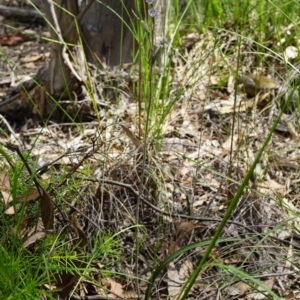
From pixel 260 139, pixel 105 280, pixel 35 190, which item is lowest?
pixel 105 280

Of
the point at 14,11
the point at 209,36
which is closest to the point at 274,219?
the point at 209,36

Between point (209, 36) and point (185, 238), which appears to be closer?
point (185, 238)

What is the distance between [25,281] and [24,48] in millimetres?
2663

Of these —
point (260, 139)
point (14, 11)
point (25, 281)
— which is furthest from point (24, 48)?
point (25, 281)

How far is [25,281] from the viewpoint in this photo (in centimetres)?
169

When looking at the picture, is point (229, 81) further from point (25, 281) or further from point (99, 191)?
point (25, 281)

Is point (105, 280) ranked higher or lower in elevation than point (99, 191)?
lower

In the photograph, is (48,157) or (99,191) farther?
(48,157)

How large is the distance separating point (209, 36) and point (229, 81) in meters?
0.29

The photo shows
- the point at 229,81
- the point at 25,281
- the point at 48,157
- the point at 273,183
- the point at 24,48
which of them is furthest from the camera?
the point at 24,48

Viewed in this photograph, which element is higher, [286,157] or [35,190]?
[35,190]

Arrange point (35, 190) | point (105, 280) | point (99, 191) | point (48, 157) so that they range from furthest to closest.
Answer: point (48, 157), point (99, 191), point (105, 280), point (35, 190)

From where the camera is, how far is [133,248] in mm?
2164

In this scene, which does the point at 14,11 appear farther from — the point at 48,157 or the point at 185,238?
the point at 185,238
